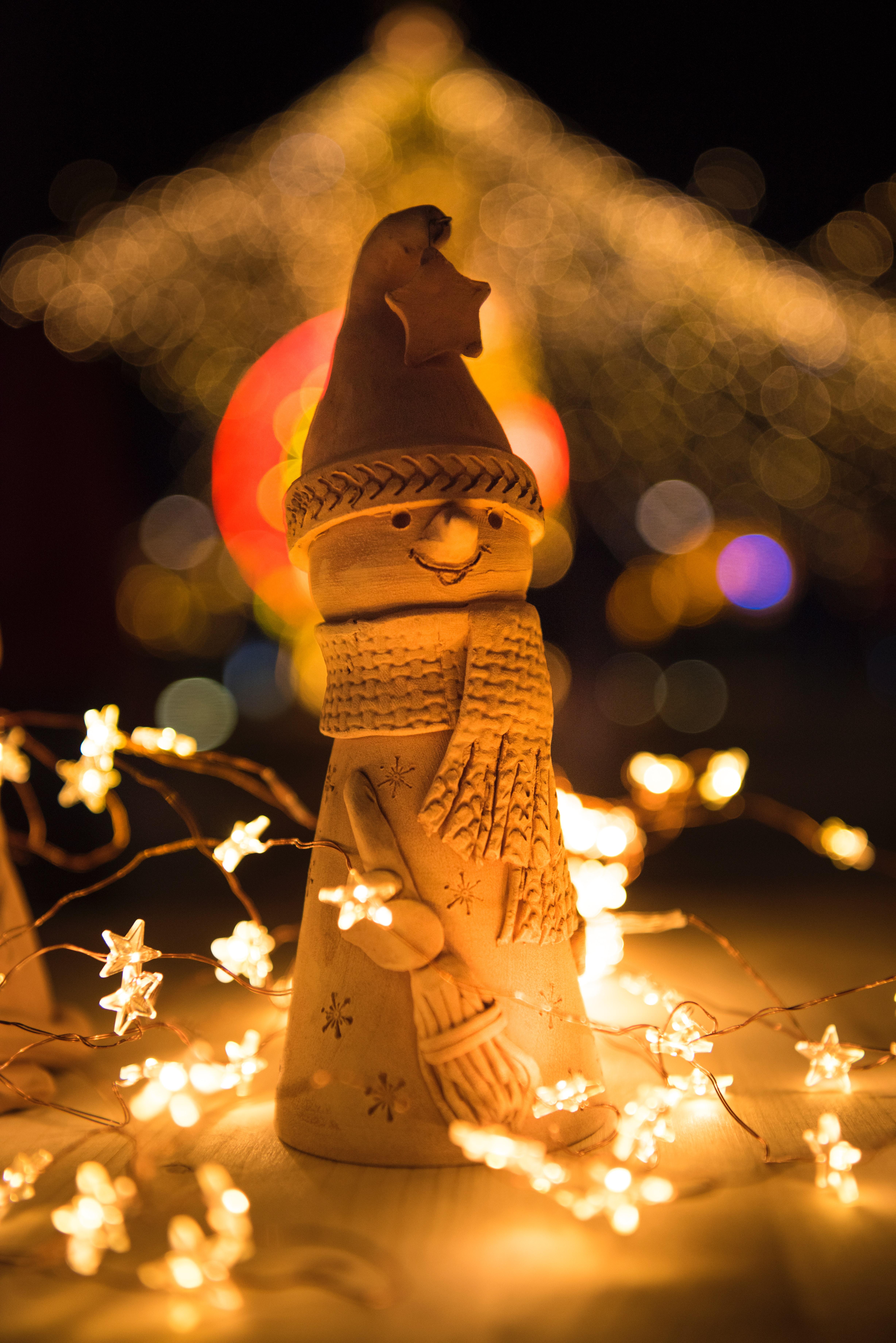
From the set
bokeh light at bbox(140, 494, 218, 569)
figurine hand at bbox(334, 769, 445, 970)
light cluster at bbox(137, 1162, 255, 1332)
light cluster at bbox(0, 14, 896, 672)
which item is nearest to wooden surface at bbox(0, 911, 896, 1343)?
light cluster at bbox(137, 1162, 255, 1332)

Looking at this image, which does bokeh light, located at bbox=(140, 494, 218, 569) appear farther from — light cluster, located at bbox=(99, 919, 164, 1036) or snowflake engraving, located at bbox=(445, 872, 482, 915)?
snowflake engraving, located at bbox=(445, 872, 482, 915)

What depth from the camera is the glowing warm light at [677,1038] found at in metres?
1.14

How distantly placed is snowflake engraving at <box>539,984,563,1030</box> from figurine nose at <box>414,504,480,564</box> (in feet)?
1.78

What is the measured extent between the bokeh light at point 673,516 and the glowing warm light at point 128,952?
395 centimetres

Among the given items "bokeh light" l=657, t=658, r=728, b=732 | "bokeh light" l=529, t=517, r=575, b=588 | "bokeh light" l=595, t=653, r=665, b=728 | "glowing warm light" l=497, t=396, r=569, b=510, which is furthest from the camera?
"bokeh light" l=657, t=658, r=728, b=732

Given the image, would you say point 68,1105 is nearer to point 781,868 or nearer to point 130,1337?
point 130,1337

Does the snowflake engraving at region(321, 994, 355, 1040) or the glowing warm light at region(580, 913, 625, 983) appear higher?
the glowing warm light at region(580, 913, 625, 983)

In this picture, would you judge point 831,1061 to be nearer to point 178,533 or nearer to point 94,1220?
point 94,1220

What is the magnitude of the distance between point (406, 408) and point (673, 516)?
14.0 ft

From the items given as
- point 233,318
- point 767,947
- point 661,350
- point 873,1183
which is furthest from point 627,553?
point 873,1183

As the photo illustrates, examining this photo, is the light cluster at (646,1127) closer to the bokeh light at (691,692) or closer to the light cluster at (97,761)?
the light cluster at (97,761)

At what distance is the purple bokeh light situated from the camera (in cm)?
553

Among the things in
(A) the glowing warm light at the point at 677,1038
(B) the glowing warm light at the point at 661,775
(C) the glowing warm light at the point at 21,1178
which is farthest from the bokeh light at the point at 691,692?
(C) the glowing warm light at the point at 21,1178

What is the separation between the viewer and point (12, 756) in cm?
141
